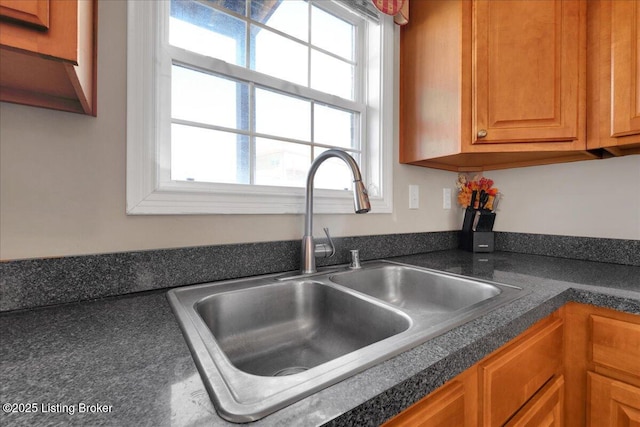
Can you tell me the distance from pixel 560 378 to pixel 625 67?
1.10 meters

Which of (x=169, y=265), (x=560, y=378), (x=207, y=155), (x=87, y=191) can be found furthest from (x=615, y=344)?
(x=87, y=191)

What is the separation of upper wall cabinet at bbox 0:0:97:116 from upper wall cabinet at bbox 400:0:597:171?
1.22 m

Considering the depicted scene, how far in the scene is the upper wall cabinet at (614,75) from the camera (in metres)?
0.99

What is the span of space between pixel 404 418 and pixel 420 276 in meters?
0.70

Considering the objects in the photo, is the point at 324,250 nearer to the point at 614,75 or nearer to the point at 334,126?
the point at 334,126

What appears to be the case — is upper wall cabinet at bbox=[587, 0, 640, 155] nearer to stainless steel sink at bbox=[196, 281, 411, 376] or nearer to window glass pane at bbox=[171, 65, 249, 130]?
stainless steel sink at bbox=[196, 281, 411, 376]

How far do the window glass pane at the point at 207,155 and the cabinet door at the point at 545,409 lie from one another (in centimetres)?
106

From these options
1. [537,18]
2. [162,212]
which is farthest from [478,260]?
[162,212]

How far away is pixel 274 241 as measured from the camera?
101cm

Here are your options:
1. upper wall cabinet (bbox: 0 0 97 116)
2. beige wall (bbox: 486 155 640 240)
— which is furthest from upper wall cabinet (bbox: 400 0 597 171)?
upper wall cabinet (bbox: 0 0 97 116)

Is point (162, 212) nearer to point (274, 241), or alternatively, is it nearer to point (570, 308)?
point (274, 241)

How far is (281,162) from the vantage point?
1170mm

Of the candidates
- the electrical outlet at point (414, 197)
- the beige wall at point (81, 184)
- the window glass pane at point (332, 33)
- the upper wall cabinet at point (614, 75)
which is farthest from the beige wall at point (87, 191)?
the upper wall cabinet at point (614, 75)

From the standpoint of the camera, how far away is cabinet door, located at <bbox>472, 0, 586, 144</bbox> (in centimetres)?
111
